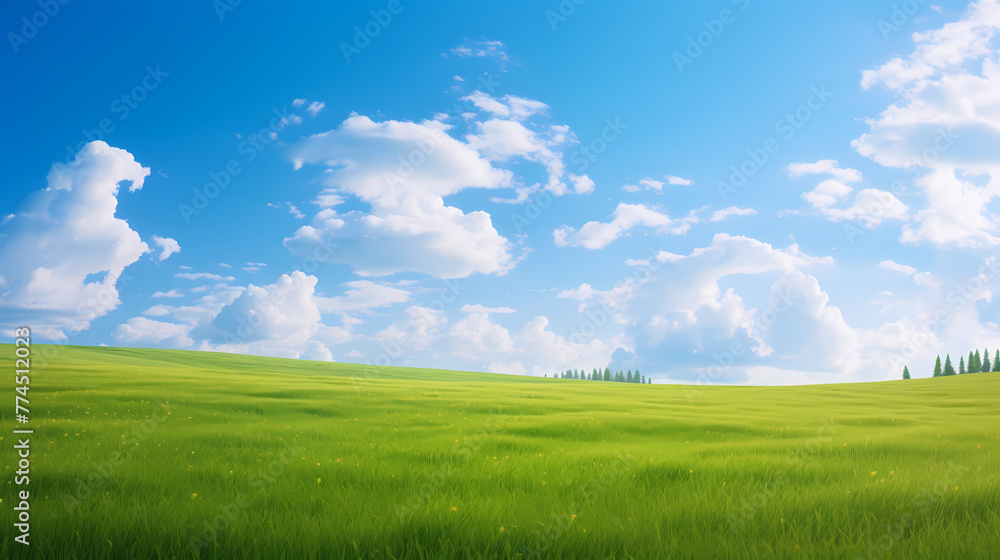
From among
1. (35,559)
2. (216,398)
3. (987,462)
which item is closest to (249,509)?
(35,559)

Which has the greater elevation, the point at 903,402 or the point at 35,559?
the point at 35,559

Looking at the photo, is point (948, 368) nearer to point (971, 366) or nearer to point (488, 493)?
point (971, 366)

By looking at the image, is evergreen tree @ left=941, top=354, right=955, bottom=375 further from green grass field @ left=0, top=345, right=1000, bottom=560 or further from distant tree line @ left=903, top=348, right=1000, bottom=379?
green grass field @ left=0, top=345, right=1000, bottom=560

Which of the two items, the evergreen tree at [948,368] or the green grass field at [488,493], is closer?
the green grass field at [488,493]

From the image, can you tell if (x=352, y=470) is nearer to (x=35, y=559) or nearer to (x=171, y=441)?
(x=35, y=559)

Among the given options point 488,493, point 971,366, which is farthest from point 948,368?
point 488,493

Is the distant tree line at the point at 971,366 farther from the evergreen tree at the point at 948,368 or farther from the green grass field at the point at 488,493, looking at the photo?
the green grass field at the point at 488,493

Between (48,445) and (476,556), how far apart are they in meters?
14.1

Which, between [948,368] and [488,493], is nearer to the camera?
[488,493]

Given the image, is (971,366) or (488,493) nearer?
(488,493)

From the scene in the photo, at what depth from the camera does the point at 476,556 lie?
19.2ft

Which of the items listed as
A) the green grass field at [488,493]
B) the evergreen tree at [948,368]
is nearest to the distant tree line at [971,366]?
the evergreen tree at [948,368]

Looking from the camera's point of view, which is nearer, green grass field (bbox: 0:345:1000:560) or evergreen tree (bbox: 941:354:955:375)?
green grass field (bbox: 0:345:1000:560)

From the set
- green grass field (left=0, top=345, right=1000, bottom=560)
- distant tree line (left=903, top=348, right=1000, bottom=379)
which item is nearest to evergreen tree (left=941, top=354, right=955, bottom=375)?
distant tree line (left=903, top=348, right=1000, bottom=379)
